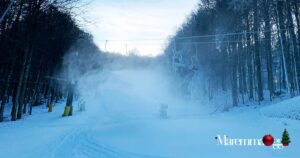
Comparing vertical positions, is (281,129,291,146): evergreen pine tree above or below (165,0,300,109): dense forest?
below

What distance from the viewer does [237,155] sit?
26.0ft

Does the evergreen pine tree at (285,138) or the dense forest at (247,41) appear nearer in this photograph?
the evergreen pine tree at (285,138)

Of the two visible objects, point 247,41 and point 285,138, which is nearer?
point 285,138

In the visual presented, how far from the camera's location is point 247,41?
29703 mm

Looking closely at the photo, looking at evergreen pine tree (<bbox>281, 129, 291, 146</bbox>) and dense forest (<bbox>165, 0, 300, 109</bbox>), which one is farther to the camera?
dense forest (<bbox>165, 0, 300, 109</bbox>)

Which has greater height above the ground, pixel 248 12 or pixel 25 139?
pixel 248 12

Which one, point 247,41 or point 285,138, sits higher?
point 247,41

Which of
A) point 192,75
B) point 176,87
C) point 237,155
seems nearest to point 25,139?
point 237,155

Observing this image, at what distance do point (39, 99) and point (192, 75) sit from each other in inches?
1059

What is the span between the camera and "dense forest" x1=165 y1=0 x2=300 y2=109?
934 inches

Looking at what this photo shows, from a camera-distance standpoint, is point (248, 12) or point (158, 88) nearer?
point (248, 12)

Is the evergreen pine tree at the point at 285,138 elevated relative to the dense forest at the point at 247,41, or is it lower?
lower

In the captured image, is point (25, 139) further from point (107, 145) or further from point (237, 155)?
point (237, 155)

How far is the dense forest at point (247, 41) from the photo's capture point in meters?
23.7
